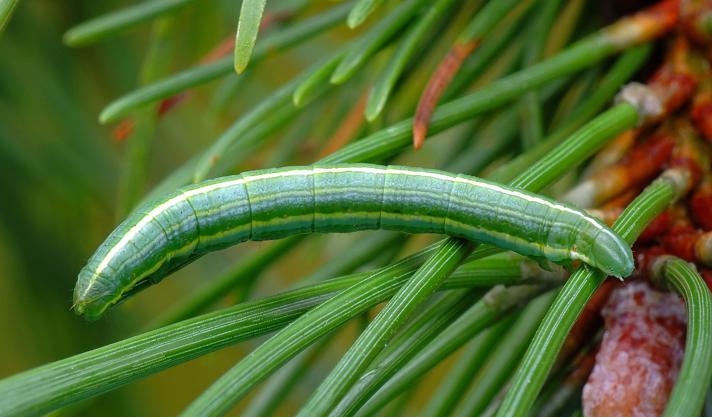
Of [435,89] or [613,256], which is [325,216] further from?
[613,256]

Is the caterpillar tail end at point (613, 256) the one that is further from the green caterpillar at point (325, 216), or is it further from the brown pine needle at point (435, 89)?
the brown pine needle at point (435, 89)

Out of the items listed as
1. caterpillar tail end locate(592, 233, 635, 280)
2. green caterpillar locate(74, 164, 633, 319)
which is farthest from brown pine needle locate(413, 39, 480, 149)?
caterpillar tail end locate(592, 233, 635, 280)

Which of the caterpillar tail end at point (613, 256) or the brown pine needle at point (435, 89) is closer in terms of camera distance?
the caterpillar tail end at point (613, 256)

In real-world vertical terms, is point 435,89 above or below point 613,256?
above

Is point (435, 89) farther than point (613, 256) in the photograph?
Yes

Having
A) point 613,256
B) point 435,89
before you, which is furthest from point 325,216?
point 613,256

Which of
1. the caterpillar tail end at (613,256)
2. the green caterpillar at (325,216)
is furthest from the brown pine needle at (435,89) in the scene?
the caterpillar tail end at (613,256)

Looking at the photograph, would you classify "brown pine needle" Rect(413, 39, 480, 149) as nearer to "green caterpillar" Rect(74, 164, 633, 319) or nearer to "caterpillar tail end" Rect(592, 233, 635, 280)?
"green caterpillar" Rect(74, 164, 633, 319)

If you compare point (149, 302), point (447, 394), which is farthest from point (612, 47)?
point (149, 302)
